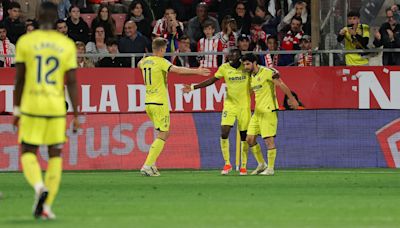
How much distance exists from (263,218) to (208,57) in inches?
572

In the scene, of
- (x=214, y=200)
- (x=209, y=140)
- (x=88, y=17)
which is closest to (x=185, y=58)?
(x=209, y=140)

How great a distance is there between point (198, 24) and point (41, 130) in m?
16.2

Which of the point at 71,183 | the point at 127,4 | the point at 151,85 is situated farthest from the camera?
the point at 127,4

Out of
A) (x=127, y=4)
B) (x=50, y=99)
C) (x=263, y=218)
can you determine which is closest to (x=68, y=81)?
(x=50, y=99)

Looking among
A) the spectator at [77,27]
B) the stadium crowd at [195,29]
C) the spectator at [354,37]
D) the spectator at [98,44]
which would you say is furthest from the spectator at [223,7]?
the spectator at [77,27]

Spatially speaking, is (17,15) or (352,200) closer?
(352,200)

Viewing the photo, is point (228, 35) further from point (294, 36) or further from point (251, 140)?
point (251, 140)

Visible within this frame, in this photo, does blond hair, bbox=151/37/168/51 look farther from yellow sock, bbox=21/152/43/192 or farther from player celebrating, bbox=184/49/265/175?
yellow sock, bbox=21/152/43/192

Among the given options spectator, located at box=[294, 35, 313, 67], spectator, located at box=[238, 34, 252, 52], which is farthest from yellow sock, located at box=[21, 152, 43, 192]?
spectator, located at box=[294, 35, 313, 67]

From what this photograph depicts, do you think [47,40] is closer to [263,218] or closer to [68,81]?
[68,81]

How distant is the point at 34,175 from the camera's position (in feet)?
42.7

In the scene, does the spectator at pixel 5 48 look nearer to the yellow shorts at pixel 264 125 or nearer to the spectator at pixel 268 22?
the spectator at pixel 268 22

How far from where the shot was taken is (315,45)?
1098 inches

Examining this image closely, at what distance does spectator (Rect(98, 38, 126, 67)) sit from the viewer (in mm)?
27844
